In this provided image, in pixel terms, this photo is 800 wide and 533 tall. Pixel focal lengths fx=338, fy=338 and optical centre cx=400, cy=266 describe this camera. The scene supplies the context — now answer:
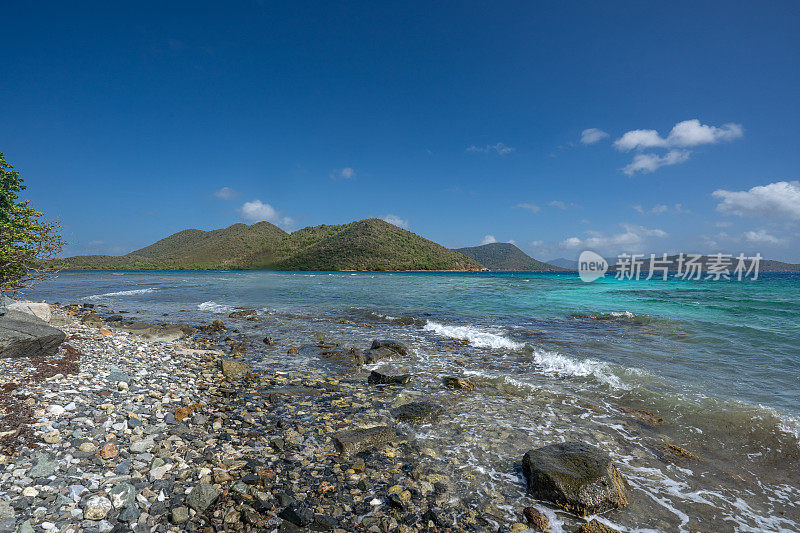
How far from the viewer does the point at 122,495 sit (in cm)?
428

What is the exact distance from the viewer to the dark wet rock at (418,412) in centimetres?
727

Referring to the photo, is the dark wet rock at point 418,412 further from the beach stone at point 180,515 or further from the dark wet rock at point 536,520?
the beach stone at point 180,515

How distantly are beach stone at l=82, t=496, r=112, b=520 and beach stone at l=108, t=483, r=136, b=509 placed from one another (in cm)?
7

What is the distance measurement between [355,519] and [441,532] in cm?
110

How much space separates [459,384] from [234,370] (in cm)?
644

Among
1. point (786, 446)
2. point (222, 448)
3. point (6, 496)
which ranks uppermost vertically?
point (6, 496)

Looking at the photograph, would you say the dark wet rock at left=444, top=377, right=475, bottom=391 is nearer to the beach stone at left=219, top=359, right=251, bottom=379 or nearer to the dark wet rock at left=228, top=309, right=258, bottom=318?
the beach stone at left=219, top=359, right=251, bottom=379

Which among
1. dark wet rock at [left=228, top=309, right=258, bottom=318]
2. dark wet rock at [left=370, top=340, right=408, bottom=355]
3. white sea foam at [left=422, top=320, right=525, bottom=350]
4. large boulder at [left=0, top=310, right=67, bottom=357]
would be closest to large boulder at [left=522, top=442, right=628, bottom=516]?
dark wet rock at [left=370, top=340, right=408, bottom=355]

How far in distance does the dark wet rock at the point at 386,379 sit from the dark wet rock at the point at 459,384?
1.18 metres

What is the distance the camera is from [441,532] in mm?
4188

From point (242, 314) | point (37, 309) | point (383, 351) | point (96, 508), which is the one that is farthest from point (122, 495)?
point (242, 314)

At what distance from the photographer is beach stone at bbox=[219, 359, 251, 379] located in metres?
9.61

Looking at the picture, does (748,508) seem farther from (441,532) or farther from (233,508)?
(233,508)

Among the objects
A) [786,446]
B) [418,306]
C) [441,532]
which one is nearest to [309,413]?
[441,532]
